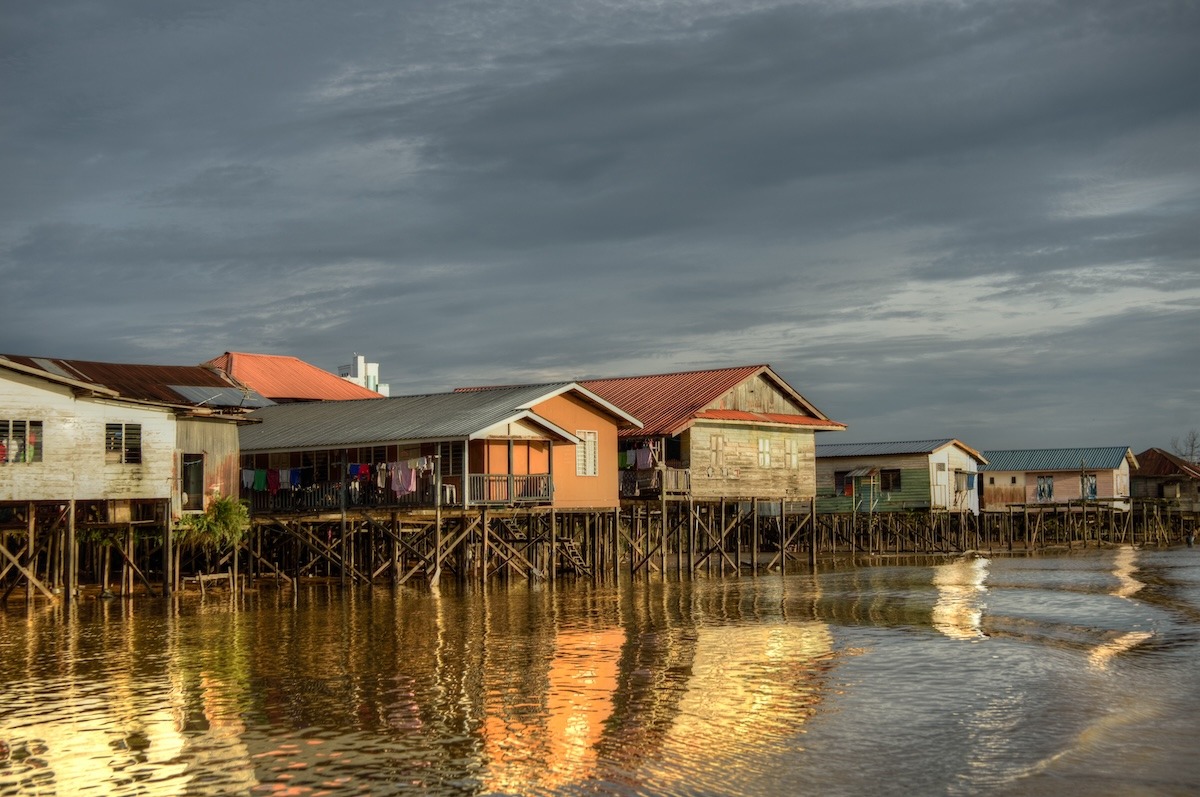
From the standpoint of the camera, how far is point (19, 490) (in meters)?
30.6

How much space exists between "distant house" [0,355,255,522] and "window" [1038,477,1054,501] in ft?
178

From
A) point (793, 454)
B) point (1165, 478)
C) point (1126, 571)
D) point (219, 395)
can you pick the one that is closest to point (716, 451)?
point (793, 454)

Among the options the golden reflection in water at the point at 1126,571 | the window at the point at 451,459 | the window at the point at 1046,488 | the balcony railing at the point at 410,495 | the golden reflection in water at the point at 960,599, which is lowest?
the golden reflection in water at the point at 1126,571

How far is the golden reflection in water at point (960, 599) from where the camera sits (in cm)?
2817

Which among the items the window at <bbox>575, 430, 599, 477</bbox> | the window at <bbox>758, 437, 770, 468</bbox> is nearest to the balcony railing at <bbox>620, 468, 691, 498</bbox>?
the window at <bbox>575, 430, 599, 477</bbox>

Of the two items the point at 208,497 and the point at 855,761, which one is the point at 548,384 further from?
the point at 855,761

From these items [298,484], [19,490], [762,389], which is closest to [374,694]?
[19,490]

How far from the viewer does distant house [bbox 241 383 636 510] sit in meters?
37.5

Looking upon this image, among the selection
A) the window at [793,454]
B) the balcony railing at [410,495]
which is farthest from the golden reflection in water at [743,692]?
the window at [793,454]

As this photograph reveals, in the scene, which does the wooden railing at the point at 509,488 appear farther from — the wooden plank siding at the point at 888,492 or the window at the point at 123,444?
the wooden plank siding at the point at 888,492

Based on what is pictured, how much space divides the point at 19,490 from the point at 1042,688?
75.6 feet

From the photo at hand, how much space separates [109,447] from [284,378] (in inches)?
1090

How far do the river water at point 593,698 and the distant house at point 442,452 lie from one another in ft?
16.6

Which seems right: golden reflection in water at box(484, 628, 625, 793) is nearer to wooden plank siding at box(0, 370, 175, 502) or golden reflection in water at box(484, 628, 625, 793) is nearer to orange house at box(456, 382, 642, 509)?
wooden plank siding at box(0, 370, 175, 502)
